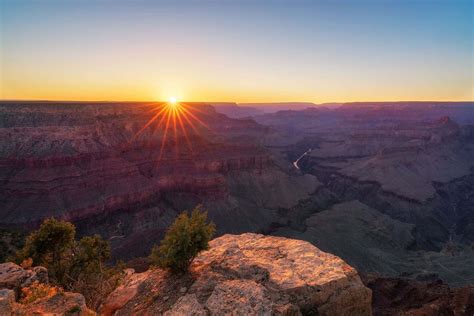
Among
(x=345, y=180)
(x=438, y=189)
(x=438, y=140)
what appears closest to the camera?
(x=438, y=189)

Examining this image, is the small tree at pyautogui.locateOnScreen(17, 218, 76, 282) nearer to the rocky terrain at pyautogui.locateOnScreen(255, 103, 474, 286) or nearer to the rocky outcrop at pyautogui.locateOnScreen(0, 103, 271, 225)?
the rocky outcrop at pyautogui.locateOnScreen(0, 103, 271, 225)

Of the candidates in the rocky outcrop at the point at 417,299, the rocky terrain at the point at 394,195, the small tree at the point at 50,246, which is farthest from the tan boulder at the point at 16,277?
the rocky terrain at the point at 394,195

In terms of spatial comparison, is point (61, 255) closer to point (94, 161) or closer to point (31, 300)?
point (31, 300)

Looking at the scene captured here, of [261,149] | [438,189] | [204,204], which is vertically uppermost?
[261,149]

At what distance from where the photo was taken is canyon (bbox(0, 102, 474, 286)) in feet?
158

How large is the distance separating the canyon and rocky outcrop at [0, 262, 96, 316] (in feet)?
107

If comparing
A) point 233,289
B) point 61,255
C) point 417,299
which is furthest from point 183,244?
point 417,299

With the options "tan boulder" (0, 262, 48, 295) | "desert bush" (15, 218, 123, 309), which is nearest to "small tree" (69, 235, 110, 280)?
"desert bush" (15, 218, 123, 309)

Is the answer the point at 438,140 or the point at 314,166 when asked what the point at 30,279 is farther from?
the point at 438,140

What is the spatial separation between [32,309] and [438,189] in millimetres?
97414

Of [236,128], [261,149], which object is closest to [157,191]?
[261,149]

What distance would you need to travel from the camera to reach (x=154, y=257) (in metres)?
13.6

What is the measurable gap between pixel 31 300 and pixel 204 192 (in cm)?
4934

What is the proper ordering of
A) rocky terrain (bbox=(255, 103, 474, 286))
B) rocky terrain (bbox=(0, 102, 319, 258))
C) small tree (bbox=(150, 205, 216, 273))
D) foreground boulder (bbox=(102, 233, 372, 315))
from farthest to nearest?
1. rocky terrain (bbox=(255, 103, 474, 286))
2. rocky terrain (bbox=(0, 102, 319, 258))
3. small tree (bbox=(150, 205, 216, 273))
4. foreground boulder (bbox=(102, 233, 372, 315))
